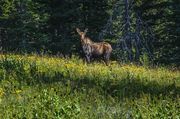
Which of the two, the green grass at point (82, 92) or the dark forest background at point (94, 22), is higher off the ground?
the green grass at point (82, 92)

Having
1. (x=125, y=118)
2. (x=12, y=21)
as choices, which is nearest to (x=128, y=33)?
(x=125, y=118)

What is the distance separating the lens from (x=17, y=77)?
1161cm

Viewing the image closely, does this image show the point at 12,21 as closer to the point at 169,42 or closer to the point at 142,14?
the point at 142,14

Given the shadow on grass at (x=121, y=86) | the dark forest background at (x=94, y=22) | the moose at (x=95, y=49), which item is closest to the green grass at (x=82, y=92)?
the shadow on grass at (x=121, y=86)

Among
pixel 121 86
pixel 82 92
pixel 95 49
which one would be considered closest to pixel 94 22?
pixel 95 49

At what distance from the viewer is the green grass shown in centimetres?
743

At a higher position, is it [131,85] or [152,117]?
[152,117]

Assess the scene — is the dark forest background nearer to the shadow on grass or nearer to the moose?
the moose

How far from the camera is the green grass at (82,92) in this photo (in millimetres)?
7430

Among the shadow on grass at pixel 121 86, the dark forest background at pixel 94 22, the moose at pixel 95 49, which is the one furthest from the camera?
the dark forest background at pixel 94 22

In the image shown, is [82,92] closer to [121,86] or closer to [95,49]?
[121,86]

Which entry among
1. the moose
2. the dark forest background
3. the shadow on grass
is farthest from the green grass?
the dark forest background

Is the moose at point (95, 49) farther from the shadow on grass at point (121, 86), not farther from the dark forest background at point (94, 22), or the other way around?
the dark forest background at point (94, 22)

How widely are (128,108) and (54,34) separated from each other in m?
25.5
